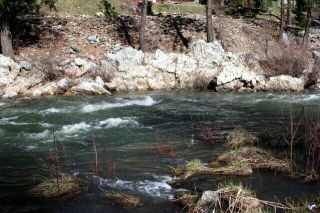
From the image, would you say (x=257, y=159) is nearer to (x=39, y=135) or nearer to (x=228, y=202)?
(x=228, y=202)

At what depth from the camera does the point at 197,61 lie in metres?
25.1

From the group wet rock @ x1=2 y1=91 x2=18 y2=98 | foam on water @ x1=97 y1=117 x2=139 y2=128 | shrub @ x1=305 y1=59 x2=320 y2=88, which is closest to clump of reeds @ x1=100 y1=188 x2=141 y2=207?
foam on water @ x1=97 y1=117 x2=139 y2=128

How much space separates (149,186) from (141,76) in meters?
15.5

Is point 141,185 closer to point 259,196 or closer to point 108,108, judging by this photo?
point 259,196

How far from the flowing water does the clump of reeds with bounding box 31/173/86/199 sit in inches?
7.5

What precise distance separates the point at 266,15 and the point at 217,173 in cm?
3169

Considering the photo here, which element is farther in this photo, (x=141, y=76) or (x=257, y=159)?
(x=141, y=76)

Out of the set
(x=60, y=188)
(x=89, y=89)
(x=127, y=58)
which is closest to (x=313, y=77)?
(x=127, y=58)

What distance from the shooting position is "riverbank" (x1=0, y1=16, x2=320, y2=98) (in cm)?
2292

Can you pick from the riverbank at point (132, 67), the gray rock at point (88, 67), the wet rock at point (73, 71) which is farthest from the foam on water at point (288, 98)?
the wet rock at point (73, 71)

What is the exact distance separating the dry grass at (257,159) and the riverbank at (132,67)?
41.3 ft

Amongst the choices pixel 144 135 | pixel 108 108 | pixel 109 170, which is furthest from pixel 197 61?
pixel 109 170

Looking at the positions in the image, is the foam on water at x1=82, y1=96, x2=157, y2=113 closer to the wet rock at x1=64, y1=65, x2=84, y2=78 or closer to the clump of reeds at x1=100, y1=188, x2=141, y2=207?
the wet rock at x1=64, y1=65, x2=84, y2=78

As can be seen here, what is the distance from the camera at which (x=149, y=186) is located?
29.4 ft
